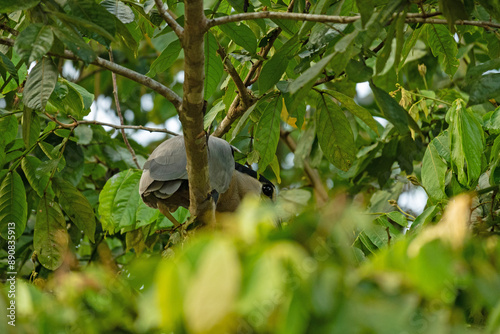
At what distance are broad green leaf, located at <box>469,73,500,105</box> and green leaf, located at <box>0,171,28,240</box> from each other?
1617 mm

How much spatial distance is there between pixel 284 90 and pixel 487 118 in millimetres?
855

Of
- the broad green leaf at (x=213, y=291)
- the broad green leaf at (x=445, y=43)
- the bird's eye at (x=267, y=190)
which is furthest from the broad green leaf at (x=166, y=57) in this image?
the broad green leaf at (x=213, y=291)

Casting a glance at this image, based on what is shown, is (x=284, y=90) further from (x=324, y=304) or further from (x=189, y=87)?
(x=324, y=304)

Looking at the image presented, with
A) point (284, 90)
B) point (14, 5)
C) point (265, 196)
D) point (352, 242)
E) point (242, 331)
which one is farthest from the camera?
point (265, 196)

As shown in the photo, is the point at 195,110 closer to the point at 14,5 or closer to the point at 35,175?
the point at 14,5

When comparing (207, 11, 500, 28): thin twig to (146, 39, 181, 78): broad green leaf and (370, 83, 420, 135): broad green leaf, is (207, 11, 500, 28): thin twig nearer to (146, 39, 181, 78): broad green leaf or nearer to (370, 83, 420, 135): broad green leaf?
(370, 83, 420, 135): broad green leaf

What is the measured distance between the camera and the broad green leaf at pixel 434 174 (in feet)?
6.50

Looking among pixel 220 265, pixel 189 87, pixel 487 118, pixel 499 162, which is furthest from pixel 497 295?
pixel 487 118

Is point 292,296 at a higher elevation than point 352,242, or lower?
higher

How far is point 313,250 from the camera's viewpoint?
29.7 inches

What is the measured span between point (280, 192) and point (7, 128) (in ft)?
5.73

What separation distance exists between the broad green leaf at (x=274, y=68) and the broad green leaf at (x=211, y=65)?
0.23 meters

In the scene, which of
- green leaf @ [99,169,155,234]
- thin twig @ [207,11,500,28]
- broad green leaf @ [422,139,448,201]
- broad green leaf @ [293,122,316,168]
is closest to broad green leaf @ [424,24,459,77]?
broad green leaf @ [422,139,448,201]

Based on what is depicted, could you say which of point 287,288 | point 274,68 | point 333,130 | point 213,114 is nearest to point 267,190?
point 213,114
